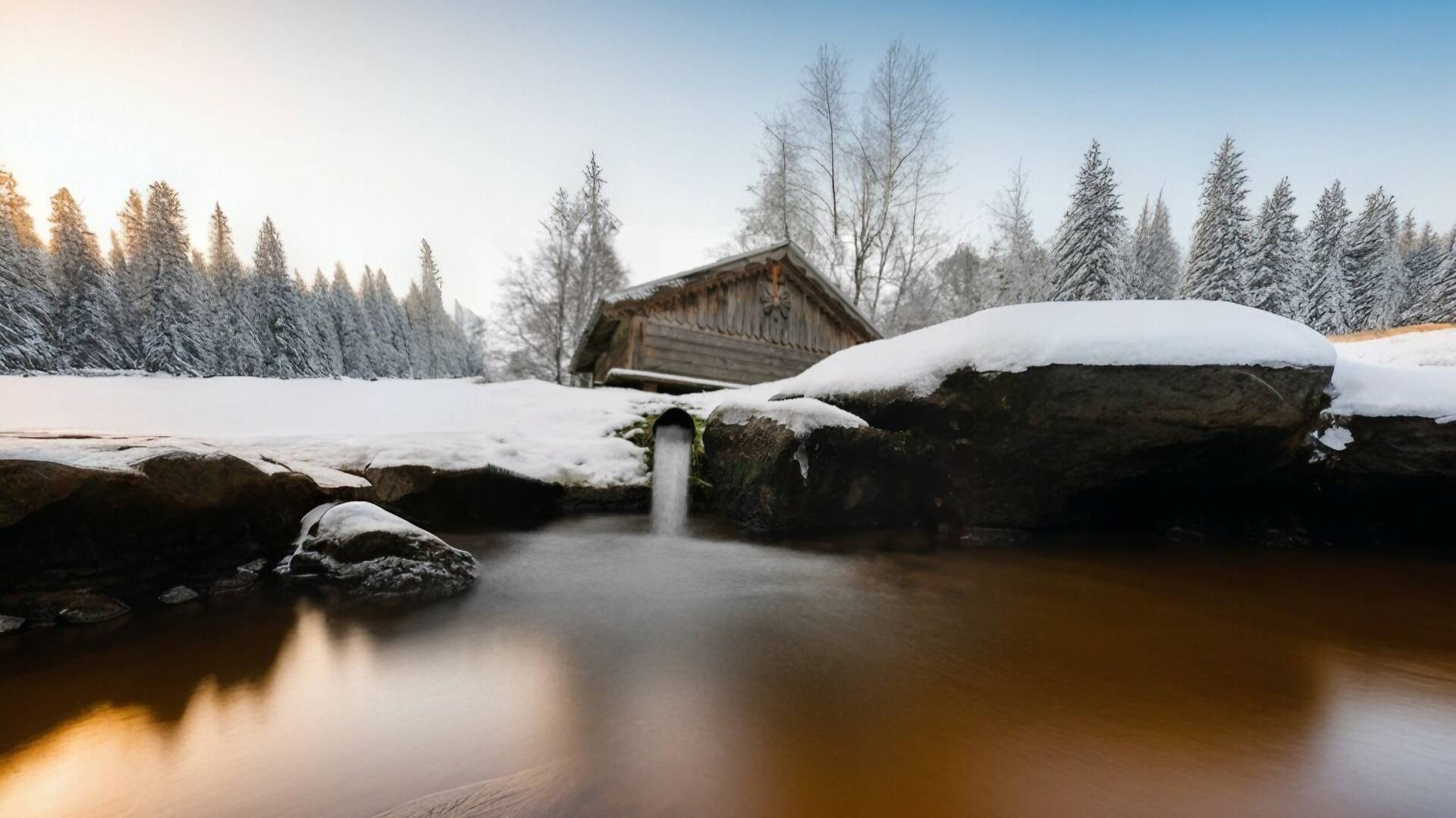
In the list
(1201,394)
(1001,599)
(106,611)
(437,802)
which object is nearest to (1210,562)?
(1201,394)

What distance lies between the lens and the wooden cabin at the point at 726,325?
12.5 m

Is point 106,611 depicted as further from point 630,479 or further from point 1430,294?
point 1430,294

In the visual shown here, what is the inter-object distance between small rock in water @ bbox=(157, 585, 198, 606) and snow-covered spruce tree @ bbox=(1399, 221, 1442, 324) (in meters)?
38.0

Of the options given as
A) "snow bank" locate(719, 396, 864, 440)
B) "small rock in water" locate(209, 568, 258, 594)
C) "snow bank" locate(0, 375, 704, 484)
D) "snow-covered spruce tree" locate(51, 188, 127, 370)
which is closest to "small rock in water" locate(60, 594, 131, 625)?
"small rock in water" locate(209, 568, 258, 594)

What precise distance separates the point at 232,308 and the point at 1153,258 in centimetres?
Answer: 5368

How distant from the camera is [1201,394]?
177 inches

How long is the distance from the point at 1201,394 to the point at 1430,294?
32.6 m

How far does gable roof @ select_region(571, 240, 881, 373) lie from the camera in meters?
12.1

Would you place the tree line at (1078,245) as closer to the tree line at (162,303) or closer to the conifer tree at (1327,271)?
the conifer tree at (1327,271)

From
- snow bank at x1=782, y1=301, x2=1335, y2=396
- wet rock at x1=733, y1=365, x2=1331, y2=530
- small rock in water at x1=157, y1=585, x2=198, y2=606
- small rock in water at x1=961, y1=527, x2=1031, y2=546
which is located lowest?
small rock in water at x1=157, y1=585, x2=198, y2=606

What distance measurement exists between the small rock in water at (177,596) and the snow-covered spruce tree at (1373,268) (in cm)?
3852

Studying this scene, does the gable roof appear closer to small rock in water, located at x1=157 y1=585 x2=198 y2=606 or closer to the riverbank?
the riverbank

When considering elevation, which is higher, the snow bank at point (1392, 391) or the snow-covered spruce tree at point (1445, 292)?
the snow-covered spruce tree at point (1445, 292)

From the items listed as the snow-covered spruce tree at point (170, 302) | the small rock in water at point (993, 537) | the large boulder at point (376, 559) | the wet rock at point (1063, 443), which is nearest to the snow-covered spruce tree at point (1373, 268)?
the wet rock at point (1063, 443)
